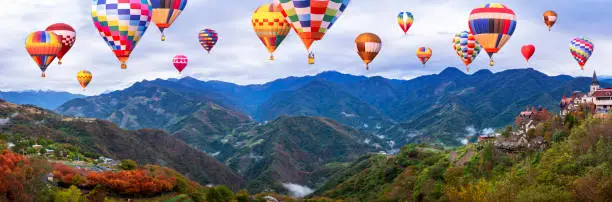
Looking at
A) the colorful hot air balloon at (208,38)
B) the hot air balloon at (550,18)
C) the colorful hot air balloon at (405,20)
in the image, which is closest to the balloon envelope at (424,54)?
the colorful hot air balloon at (405,20)

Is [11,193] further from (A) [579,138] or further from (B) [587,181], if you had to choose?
(A) [579,138]

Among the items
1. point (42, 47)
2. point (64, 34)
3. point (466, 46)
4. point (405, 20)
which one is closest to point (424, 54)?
point (405, 20)

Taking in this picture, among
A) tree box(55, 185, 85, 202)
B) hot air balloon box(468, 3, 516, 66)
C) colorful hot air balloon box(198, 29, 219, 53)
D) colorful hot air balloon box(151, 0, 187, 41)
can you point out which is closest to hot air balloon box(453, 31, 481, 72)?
hot air balloon box(468, 3, 516, 66)

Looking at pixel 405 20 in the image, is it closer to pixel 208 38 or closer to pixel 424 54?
pixel 424 54

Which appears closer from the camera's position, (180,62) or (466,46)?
(466,46)

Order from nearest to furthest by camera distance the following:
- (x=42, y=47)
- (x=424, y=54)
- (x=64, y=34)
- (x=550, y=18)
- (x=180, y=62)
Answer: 1. (x=42, y=47)
2. (x=64, y=34)
3. (x=180, y=62)
4. (x=550, y=18)
5. (x=424, y=54)

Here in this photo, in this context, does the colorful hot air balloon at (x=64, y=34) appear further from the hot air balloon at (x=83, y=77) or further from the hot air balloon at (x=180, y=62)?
the hot air balloon at (x=83, y=77)

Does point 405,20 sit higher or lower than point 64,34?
higher

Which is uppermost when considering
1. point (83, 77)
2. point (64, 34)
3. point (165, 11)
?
point (165, 11)
